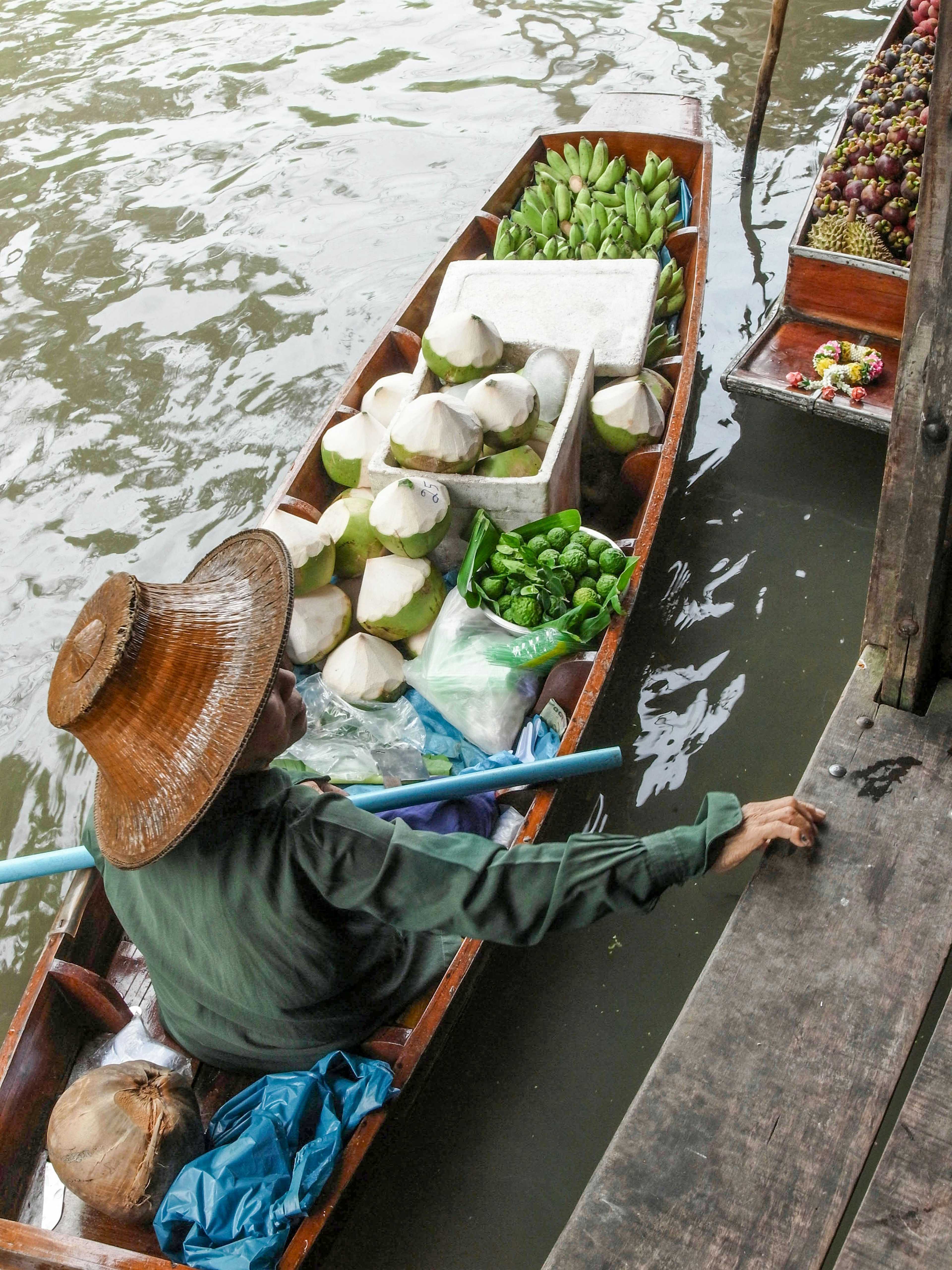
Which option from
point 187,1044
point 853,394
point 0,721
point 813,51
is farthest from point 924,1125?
point 813,51

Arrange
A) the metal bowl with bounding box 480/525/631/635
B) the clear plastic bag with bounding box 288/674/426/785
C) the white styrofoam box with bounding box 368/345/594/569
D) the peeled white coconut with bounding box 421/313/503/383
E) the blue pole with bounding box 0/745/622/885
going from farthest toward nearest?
the peeled white coconut with bounding box 421/313/503/383 < the white styrofoam box with bounding box 368/345/594/569 < the metal bowl with bounding box 480/525/631/635 < the clear plastic bag with bounding box 288/674/426/785 < the blue pole with bounding box 0/745/622/885

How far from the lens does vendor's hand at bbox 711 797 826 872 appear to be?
70.3 inches

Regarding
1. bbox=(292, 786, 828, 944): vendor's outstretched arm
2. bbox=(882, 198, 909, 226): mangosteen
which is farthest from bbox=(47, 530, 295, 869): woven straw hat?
bbox=(882, 198, 909, 226): mangosteen

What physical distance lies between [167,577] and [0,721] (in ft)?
3.39

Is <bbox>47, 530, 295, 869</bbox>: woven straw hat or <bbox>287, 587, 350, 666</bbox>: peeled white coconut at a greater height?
<bbox>47, 530, 295, 869</bbox>: woven straw hat

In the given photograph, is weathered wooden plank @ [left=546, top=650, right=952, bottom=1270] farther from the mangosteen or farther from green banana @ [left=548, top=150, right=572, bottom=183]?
green banana @ [left=548, top=150, right=572, bottom=183]

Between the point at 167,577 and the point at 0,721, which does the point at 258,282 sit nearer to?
the point at 167,577

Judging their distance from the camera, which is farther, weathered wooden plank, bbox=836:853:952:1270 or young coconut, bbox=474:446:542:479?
young coconut, bbox=474:446:542:479

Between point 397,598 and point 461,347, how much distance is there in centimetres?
110

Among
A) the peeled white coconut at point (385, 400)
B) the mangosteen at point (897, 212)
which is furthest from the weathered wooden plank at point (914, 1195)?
the mangosteen at point (897, 212)

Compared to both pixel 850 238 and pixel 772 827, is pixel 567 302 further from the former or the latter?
pixel 772 827

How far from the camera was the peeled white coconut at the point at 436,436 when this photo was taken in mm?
3484

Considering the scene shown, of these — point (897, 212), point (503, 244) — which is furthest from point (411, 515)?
point (897, 212)

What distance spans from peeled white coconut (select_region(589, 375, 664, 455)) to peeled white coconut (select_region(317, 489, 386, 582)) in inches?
40.9
